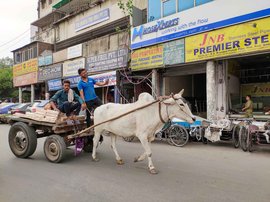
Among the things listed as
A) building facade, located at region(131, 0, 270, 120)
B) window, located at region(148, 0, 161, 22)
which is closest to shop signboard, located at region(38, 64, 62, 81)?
building facade, located at region(131, 0, 270, 120)

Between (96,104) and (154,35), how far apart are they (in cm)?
717

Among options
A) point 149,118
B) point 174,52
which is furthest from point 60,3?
point 149,118

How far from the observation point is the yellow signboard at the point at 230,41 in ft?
29.6

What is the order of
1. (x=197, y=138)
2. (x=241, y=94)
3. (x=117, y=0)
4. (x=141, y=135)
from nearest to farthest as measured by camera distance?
(x=141, y=135) < (x=197, y=138) < (x=241, y=94) < (x=117, y=0)

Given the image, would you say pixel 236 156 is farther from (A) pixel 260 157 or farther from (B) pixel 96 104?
(B) pixel 96 104

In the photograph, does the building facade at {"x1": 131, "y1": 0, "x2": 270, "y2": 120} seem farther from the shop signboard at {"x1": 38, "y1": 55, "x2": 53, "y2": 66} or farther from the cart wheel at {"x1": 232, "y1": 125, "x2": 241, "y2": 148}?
the shop signboard at {"x1": 38, "y1": 55, "x2": 53, "y2": 66}

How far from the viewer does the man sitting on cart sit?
6.41m

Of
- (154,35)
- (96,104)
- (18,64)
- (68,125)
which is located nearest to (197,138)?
(96,104)

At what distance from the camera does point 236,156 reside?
7145mm

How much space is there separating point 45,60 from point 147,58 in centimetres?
1286

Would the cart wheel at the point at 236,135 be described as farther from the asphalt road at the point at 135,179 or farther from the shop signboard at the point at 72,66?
the shop signboard at the point at 72,66

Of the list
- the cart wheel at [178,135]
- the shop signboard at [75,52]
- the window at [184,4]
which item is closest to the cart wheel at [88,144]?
the cart wheel at [178,135]

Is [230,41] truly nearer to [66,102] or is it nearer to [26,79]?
[66,102]

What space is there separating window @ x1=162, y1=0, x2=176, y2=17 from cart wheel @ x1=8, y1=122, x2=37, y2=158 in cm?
898
